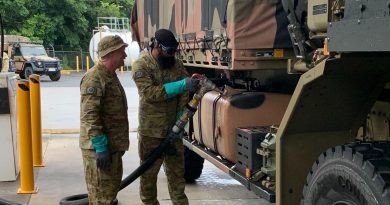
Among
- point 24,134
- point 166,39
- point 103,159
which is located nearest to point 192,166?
point 24,134

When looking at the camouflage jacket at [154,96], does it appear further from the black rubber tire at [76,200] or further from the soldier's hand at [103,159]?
the black rubber tire at [76,200]

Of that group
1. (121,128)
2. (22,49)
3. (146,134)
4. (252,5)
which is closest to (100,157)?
(121,128)

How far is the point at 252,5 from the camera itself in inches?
183

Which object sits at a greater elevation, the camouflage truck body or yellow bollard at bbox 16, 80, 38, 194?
the camouflage truck body

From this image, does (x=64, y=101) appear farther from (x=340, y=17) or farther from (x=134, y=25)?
(x=340, y=17)

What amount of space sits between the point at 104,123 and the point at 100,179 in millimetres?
440

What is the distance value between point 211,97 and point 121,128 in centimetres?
117

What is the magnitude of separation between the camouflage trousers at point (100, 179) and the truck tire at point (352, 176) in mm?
1876

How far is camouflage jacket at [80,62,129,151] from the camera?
14.8 ft

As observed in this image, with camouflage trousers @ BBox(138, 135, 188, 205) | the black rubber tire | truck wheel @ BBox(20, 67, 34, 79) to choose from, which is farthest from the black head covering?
truck wheel @ BBox(20, 67, 34, 79)

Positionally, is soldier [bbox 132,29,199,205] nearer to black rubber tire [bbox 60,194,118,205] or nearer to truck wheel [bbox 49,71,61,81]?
black rubber tire [bbox 60,194,118,205]

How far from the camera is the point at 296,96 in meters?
3.33

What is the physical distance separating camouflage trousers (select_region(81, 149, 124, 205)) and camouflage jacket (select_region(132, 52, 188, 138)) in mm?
605

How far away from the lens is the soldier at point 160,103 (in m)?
5.13
